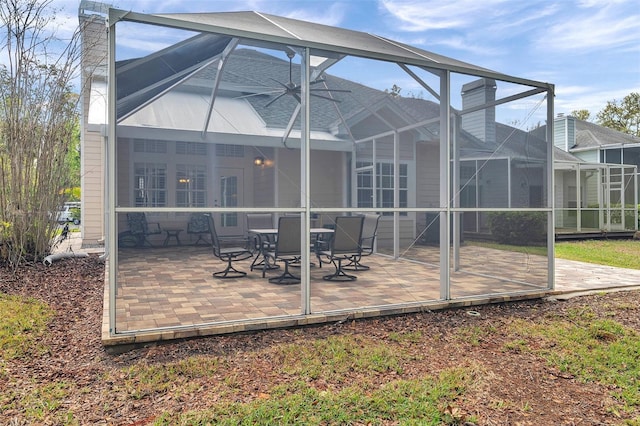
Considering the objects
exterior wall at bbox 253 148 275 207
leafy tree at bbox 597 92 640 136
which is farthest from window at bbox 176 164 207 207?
leafy tree at bbox 597 92 640 136

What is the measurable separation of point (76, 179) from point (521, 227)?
7.58 m

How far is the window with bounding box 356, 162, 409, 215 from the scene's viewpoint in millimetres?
5895

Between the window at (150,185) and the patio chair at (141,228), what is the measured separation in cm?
20

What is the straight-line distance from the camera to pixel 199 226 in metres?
5.11

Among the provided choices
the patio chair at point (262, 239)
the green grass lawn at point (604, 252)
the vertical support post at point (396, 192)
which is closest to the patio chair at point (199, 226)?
the patio chair at point (262, 239)

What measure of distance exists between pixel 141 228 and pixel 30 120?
408 centimetres

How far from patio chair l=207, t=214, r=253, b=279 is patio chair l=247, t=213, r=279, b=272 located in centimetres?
16

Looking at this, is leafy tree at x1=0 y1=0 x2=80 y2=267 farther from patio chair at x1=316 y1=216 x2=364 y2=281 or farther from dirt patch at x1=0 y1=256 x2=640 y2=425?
patio chair at x1=316 y1=216 x2=364 y2=281

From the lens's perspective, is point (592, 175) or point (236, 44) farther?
point (592, 175)

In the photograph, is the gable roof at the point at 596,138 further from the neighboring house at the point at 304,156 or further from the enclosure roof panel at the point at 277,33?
the enclosure roof panel at the point at 277,33

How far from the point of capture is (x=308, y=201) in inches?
173

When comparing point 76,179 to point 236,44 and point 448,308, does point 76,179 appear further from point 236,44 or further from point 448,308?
point 448,308

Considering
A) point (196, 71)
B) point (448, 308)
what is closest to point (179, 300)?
point (196, 71)

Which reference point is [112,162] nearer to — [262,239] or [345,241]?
[262,239]
